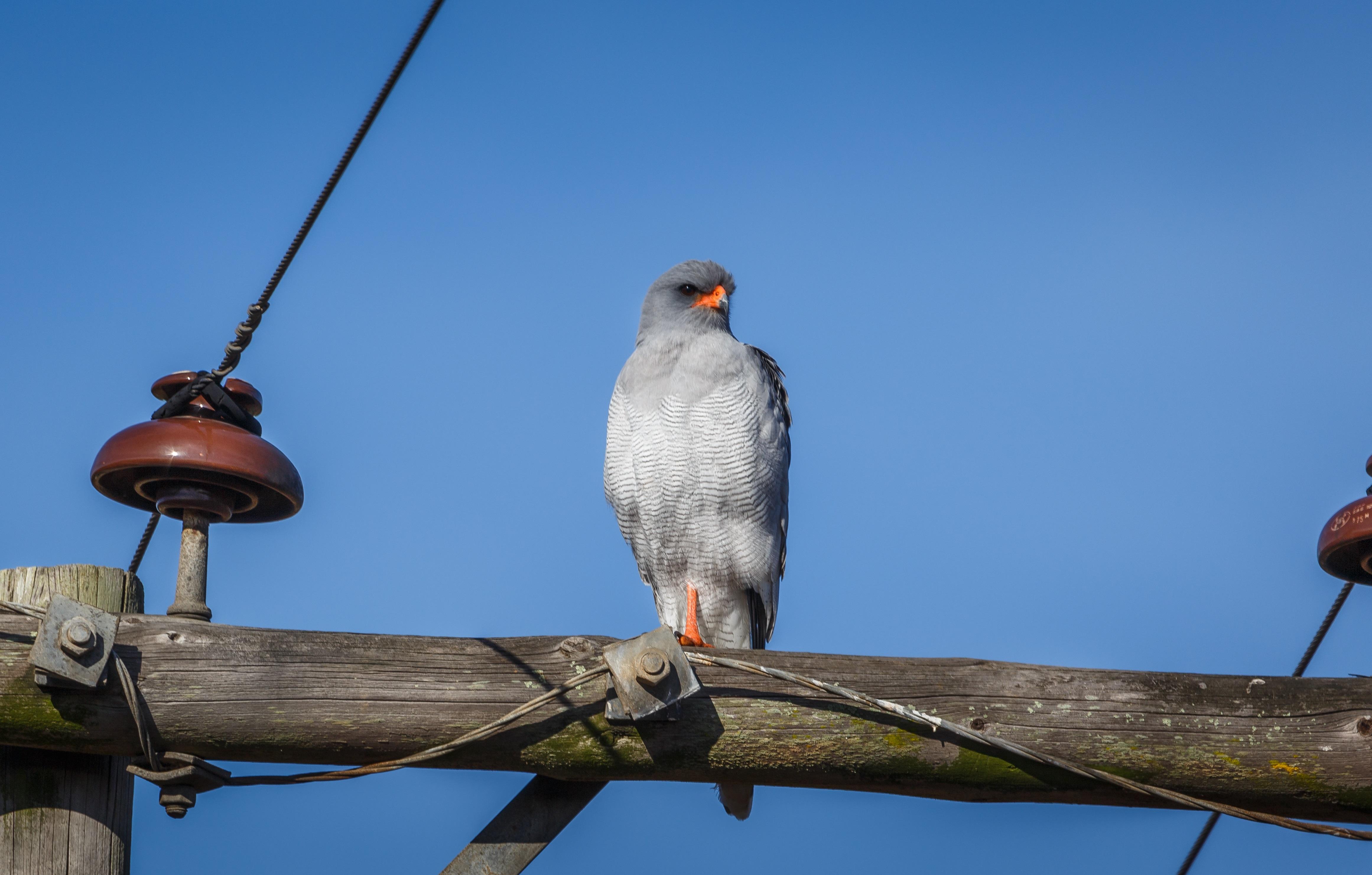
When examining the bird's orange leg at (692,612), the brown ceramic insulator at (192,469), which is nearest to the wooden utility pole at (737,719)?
the brown ceramic insulator at (192,469)

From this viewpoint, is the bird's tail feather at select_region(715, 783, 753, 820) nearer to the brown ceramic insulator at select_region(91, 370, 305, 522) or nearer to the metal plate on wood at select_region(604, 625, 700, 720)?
the metal plate on wood at select_region(604, 625, 700, 720)

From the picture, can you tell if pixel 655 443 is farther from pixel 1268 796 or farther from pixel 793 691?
pixel 1268 796

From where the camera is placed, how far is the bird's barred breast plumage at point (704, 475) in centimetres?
495

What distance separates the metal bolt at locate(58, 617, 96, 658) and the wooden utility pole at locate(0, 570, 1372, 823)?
0.49 feet

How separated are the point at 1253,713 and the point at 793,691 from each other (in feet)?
3.80

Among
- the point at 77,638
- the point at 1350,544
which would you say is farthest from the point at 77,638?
the point at 1350,544

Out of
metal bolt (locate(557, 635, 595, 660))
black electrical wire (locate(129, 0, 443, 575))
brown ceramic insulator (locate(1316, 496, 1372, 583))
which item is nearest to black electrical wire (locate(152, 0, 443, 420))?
black electrical wire (locate(129, 0, 443, 575))

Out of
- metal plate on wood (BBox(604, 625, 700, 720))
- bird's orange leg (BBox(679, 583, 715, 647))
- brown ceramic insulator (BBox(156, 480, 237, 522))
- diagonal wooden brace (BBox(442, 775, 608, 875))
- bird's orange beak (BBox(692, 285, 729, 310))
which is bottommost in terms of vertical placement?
diagonal wooden brace (BBox(442, 775, 608, 875))

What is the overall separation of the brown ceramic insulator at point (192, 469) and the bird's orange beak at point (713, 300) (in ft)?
8.57

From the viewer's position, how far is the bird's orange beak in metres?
5.70

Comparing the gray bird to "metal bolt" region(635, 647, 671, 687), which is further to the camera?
the gray bird

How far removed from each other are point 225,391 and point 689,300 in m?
2.66

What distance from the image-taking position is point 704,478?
493 centimetres

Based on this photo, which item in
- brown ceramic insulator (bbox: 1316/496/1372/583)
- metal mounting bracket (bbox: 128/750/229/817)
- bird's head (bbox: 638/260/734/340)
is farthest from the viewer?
bird's head (bbox: 638/260/734/340)
